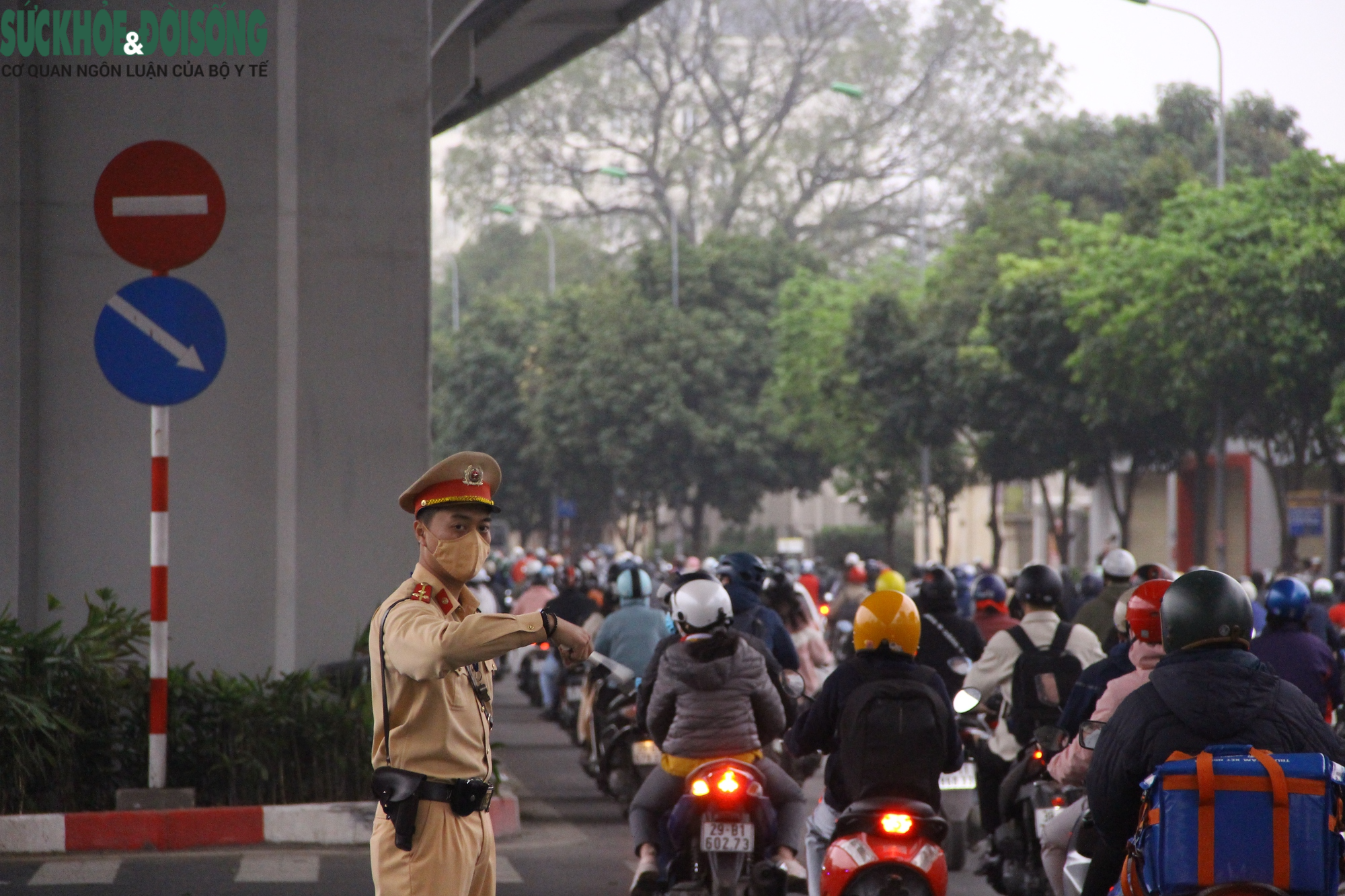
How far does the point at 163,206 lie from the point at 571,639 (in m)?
5.57

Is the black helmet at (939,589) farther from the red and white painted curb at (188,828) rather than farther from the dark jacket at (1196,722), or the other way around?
the dark jacket at (1196,722)

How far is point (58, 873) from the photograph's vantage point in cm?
834

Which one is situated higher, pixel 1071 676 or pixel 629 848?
pixel 1071 676

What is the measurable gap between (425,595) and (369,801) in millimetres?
5375

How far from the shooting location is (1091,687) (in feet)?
22.0

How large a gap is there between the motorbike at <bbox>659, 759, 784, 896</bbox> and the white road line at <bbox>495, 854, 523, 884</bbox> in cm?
188

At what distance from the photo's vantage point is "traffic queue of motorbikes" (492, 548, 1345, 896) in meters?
4.00

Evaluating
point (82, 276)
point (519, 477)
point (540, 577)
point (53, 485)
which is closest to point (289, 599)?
point (53, 485)

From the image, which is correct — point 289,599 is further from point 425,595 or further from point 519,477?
point 519,477

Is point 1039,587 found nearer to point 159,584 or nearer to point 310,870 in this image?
point 310,870

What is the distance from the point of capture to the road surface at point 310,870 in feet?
26.6

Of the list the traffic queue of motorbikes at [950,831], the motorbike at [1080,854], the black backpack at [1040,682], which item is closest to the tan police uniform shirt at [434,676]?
the traffic queue of motorbikes at [950,831]

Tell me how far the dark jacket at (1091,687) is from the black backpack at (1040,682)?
115 cm

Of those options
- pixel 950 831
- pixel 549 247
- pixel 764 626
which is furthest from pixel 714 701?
pixel 549 247
